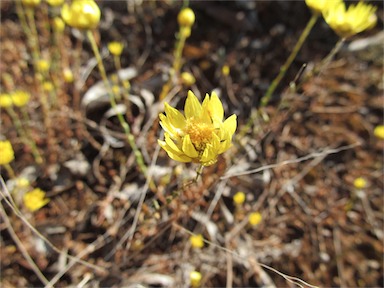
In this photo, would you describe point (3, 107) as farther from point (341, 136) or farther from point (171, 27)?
point (341, 136)

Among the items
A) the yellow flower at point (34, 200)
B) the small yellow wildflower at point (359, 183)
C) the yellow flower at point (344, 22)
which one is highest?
the yellow flower at point (344, 22)

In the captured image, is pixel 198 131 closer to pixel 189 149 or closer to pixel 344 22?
pixel 189 149

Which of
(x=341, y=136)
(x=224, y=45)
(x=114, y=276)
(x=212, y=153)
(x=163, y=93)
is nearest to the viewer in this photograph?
(x=212, y=153)

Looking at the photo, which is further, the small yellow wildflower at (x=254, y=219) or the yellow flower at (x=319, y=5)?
the small yellow wildflower at (x=254, y=219)

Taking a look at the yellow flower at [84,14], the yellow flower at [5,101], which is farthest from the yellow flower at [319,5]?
the yellow flower at [5,101]

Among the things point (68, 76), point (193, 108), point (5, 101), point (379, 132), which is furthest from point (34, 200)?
point (379, 132)

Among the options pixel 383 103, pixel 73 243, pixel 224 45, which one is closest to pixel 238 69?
pixel 224 45

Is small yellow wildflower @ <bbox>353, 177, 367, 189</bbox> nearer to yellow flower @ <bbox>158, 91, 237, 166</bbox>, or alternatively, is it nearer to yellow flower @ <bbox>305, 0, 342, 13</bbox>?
yellow flower @ <bbox>305, 0, 342, 13</bbox>

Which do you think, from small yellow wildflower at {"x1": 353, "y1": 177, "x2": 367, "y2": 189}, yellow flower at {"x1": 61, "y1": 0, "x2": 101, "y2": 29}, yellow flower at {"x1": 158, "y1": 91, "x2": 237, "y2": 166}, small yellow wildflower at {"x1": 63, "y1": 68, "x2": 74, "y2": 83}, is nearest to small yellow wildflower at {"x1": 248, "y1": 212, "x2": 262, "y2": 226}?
small yellow wildflower at {"x1": 353, "y1": 177, "x2": 367, "y2": 189}

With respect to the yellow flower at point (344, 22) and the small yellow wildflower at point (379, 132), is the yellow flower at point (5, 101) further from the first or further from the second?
the small yellow wildflower at point (379, 132)
